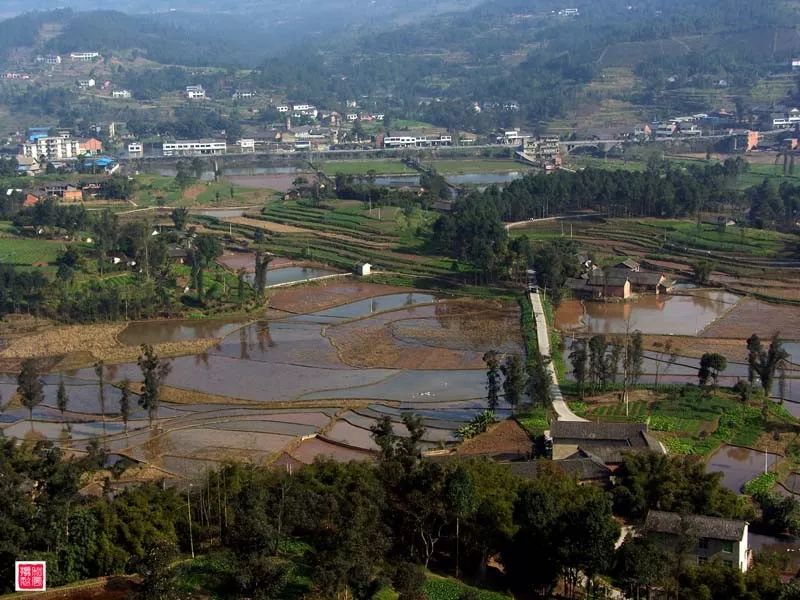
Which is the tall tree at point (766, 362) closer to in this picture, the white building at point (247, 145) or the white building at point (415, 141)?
the white building at point (415, 141)

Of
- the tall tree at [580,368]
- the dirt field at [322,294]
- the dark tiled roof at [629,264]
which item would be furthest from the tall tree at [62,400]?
the dark tiled roof at [629,264]

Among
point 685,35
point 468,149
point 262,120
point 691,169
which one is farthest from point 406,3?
point 691,169

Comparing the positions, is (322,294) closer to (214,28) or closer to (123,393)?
(123,393)

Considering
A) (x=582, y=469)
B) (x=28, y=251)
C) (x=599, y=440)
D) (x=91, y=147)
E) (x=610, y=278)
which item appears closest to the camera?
(x=582, y=469)

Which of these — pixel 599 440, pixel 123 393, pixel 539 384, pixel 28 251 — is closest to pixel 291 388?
pixel 123 393

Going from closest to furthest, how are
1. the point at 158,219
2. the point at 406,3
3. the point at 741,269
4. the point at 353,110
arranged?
the point at 741,269 < the point at 158,219 < the point at 353,110 < the point at 406,3

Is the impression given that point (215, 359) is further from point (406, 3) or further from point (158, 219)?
point (406, 3)

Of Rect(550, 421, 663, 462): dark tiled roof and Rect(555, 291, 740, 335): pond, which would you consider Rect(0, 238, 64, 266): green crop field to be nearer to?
Rect(555, 291, 740, 335): pond
